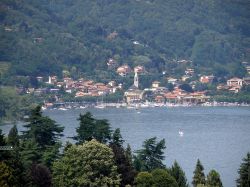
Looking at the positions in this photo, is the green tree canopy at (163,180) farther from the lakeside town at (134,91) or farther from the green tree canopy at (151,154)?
the lakeside town at (134,91)

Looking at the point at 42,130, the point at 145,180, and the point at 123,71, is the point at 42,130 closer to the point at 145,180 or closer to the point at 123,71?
the point at 145,180

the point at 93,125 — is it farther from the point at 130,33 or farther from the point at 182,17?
the point at 182,17

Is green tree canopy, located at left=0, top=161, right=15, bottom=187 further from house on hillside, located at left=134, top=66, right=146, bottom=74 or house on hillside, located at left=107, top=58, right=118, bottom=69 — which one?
house on hillside, located at left=107, top=58, right=118, bottom=69

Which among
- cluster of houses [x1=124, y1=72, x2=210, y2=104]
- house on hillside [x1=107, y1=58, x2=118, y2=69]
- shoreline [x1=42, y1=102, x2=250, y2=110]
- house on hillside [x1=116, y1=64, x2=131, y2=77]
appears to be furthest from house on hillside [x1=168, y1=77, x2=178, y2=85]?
shoreline [x1=42, y1=102, x2=250, y2=110]

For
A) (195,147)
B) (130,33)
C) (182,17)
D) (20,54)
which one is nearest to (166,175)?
(195,147)

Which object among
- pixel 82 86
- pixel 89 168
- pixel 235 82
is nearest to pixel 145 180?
pixel 89 168

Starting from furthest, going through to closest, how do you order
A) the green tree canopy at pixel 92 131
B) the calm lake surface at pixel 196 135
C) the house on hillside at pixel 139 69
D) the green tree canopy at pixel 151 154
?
the house on hillside at pixel 139 69 < the calm lake surface at pixel 196 135 < the green tree canopy at pixel 151 154 < the green tree canopy at pixel 92 131

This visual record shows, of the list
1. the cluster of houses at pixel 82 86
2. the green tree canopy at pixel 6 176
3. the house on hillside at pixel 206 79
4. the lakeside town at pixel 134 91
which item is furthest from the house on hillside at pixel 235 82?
the green tree canopy at pixel 6 176
